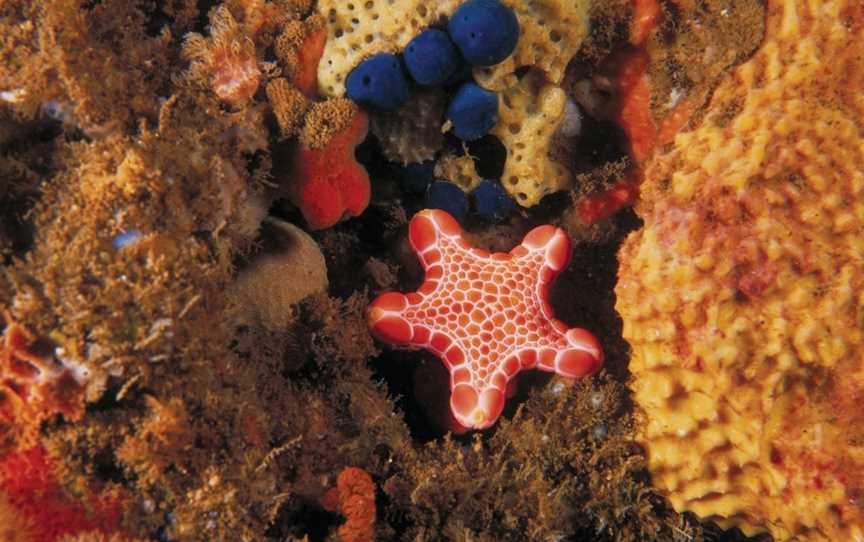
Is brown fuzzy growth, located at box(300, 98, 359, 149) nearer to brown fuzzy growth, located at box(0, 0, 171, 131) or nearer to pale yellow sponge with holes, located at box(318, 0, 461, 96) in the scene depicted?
pale yellow sponge with holes, located at box(318, 0, 461, 96)

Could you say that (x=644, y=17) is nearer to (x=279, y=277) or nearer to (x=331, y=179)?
(x=331, y=179)

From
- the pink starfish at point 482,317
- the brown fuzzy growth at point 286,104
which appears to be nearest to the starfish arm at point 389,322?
the pink starfish at point 482,317

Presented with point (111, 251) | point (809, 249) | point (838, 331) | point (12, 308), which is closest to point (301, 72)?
point (111, 251)

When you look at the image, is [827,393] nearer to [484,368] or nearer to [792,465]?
[792,465]

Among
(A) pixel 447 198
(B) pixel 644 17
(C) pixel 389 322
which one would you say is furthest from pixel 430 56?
(C) pixel 389 322

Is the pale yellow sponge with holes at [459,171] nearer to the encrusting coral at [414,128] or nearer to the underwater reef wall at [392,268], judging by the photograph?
the underwater reef wall at [392,268]
